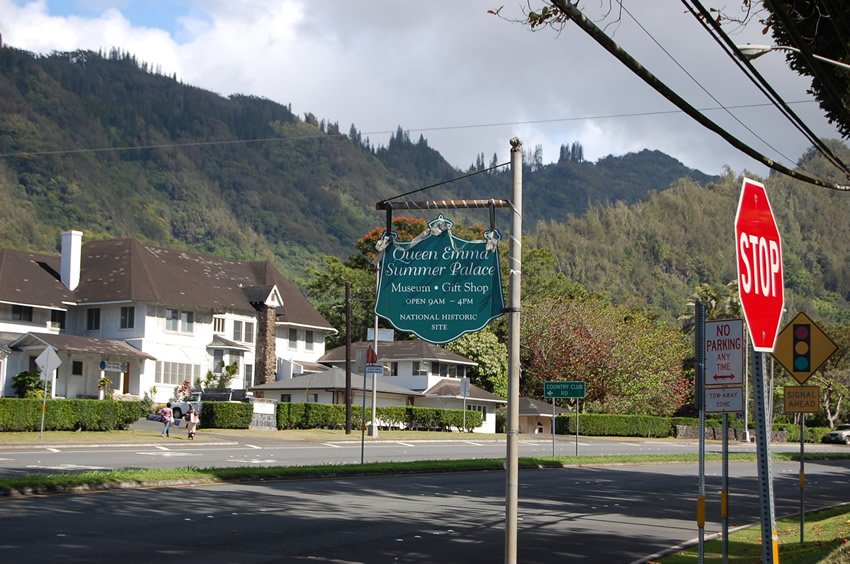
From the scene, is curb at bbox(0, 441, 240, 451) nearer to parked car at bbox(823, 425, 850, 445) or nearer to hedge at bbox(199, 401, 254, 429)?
hedge at bbox(199, 401, 254, 429)

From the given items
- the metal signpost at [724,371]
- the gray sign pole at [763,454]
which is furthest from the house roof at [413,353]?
the gray sign pole at [763,454]

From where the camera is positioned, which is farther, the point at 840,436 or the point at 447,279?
the point at 840,436

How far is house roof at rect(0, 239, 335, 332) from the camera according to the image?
6006cm

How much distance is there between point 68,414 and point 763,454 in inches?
1523

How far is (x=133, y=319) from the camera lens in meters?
61.5

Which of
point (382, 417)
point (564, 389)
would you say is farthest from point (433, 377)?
point (564, 389)

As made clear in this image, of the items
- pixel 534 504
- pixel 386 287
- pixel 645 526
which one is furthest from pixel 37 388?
pixel 386 287

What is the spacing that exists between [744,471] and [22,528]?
1067 inches

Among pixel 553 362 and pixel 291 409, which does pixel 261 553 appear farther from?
pixel 553 362

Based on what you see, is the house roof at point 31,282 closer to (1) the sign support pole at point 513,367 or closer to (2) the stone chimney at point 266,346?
(2) the stone chimney at point 266,346

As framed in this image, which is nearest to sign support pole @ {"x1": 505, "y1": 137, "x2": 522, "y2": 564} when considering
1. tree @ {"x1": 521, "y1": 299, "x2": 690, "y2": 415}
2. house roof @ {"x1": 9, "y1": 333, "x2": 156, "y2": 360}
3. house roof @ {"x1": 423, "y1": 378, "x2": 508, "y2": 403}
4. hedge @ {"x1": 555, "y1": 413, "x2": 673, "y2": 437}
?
house roof @ {"x1": 9, "y1": 333, "x2": 156, "y2": 360}

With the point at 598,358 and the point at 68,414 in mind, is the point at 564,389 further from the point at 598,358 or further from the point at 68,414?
the point at 598,358

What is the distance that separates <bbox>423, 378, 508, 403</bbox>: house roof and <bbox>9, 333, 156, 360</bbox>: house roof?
1806cm

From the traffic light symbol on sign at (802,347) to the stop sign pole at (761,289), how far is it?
999 cm
